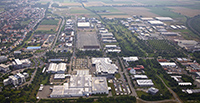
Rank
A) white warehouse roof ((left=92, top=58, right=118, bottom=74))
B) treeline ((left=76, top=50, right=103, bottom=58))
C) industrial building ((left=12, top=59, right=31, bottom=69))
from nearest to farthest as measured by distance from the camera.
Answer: white warehouse roof ((left=92, top=58, right=118, bottom=74)), industrial building ((left=12, top=59, right=31, bottom=69)), treeline ((left=76, top=50, right=103, bottom=58))

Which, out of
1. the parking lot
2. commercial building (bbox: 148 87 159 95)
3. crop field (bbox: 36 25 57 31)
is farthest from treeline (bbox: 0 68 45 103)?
crop field (bbox: 36 25 57 31)

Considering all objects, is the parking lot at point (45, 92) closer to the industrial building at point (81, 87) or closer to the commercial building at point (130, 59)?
Answer: the industrial building at point (81, 87)

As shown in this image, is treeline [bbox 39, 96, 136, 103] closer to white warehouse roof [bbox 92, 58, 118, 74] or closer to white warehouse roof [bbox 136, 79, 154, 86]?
white warehouse roof [bbox 136, 79, 154, 86]

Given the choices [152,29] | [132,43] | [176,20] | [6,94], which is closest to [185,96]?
[132,43]

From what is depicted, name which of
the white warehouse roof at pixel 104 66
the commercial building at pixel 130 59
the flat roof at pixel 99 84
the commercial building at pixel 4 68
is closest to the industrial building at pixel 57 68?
the white warehouse roof at pixel 104 66

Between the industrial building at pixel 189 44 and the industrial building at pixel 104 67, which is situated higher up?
the industrial building at pixel 189 44

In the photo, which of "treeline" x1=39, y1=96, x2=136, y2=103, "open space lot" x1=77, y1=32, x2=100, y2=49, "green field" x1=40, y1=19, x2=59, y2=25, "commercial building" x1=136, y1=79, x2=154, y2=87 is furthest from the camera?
"green field" x1=40, y1=19, x2=59, y2=25

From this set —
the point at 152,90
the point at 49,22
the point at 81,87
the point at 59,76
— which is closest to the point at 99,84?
the point at 81,87
